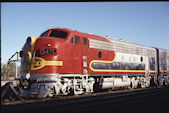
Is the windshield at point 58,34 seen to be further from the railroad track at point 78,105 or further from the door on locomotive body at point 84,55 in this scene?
the railroad track at point 78,105

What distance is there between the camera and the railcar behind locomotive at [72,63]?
1214 centimetres

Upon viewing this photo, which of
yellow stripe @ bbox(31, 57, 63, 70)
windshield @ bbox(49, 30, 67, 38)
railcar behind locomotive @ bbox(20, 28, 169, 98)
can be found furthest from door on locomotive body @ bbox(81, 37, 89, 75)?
yellow stripe @ bbox(31, 57, 63, 70)

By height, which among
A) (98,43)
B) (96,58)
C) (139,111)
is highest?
(98,43)

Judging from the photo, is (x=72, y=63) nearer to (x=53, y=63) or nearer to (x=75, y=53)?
(x=75, y=53)

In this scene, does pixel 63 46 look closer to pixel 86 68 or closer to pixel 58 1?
pixel 86 68

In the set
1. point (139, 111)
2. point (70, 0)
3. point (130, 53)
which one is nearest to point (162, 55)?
point (130, 53)

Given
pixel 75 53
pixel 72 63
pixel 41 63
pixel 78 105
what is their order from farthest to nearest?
pixel 75 53 → pixel 72 63 → pixel 41 63 → pixel 78 105

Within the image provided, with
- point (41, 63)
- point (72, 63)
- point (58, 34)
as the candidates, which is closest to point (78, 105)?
point (41, 63)

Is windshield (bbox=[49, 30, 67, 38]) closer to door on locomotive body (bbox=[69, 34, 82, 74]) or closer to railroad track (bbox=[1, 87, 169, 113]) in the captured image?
door on locomotive body (bbox=[69, 34, 82, 74])

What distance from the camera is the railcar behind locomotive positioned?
39.8 feet

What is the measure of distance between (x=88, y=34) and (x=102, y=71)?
3055mm

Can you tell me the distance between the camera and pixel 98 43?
1544 cm

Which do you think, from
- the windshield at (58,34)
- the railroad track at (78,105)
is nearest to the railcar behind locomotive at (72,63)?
the windshield at (58,34)

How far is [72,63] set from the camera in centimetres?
1326
